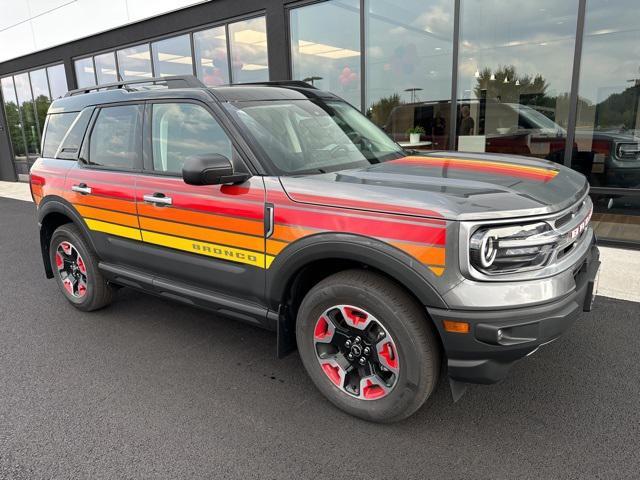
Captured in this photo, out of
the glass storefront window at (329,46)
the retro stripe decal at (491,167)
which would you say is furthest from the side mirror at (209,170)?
the glass storefront window at (329,46)

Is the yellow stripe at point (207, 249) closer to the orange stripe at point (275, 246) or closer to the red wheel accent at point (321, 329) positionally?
the orange stripe at point (275, 246)

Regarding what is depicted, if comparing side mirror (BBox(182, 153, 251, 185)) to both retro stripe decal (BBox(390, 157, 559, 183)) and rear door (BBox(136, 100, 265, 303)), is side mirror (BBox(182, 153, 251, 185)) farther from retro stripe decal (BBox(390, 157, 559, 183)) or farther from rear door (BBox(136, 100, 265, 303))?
retro stripe decal (BBox(390, 157, 559, 183))

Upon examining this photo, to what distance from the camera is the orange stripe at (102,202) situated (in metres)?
3.54

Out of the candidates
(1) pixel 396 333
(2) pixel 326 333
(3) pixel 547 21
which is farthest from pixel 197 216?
(3) pixel 547 21

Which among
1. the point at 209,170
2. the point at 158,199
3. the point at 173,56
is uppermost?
the point at 173,56

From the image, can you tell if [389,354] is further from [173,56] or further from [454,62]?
[173,56]

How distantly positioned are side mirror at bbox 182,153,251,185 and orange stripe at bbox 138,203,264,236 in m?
0.27

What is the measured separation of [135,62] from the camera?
11805 mm

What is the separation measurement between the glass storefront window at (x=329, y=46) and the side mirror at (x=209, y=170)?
20.1 ft

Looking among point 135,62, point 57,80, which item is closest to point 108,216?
point 135,62


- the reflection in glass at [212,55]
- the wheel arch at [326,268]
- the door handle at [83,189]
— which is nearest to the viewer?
the wheel arch at [326,268]

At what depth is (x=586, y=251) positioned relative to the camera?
8.80ft

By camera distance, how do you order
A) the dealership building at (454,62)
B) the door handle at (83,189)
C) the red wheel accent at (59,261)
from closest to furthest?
the door handle at (83,189) < the red wheel accent at (59,261) < the dealership building at (454,62)

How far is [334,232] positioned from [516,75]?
6093 mm
